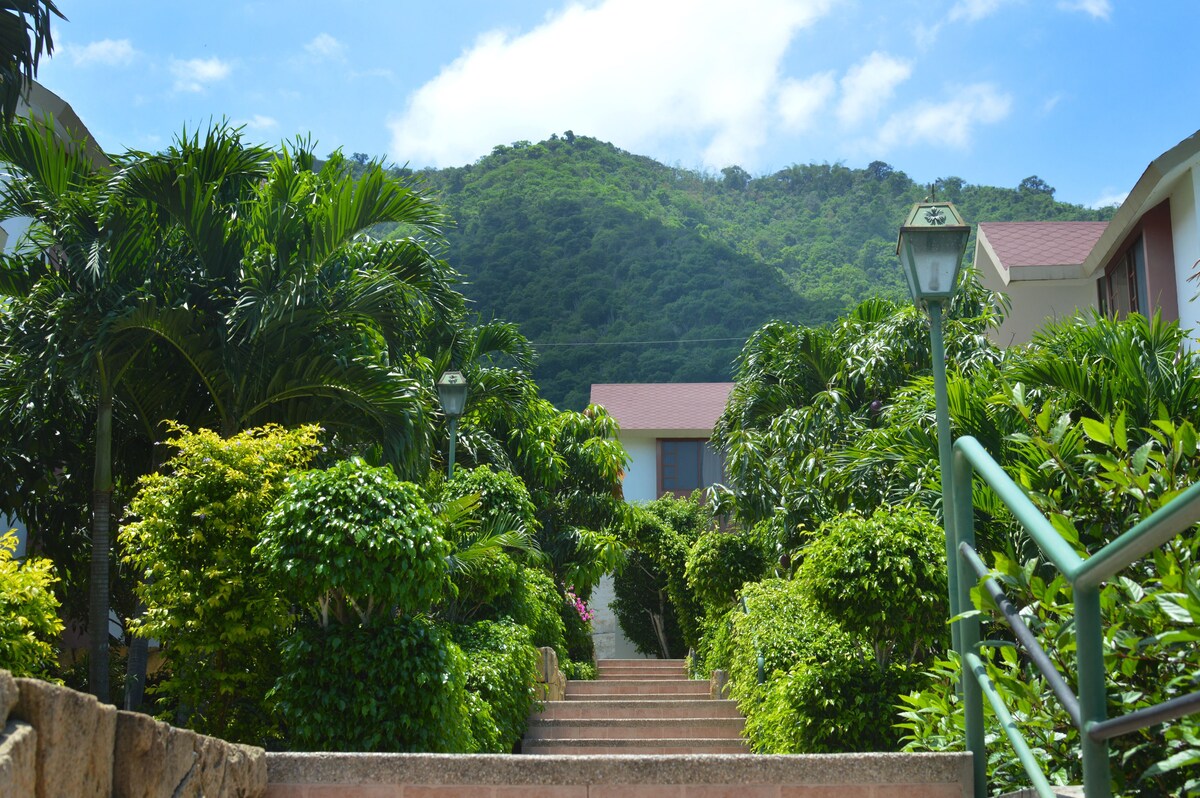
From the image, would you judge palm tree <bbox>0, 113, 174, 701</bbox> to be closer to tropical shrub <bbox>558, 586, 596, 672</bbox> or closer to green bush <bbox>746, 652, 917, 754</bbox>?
green bush <bbox>746, 652, 917, 754</bbox>

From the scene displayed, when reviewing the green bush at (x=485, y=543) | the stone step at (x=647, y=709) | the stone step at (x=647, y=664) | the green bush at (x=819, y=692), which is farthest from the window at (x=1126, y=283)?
the stone step at (x=647, y=664)

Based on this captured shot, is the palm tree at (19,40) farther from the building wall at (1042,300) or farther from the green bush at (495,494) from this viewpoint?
the building wall at (1042,300)

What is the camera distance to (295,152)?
40.4ft

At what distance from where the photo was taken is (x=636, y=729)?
12914 millimetres

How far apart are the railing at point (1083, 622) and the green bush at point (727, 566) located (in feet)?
52.4

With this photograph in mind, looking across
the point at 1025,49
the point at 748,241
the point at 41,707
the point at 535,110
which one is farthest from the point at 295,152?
the point at 535,110

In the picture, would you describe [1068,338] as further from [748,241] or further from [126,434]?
[748,241]

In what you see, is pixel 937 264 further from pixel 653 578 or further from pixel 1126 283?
pixel 653 578

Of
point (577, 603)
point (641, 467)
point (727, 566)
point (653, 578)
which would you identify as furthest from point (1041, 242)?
point (641, 467)

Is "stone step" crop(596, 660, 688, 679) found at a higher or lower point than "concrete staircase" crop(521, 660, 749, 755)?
higher

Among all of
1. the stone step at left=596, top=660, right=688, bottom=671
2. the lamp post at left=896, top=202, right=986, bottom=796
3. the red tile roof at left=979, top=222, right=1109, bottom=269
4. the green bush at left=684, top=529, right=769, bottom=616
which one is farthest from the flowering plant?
the lamp post at left=896, top=202, right=986, bottom=796

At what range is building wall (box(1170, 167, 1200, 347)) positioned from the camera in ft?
44.1

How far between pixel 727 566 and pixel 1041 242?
25.5ft

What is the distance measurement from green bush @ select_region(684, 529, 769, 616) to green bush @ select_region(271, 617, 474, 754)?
11997 millimetres
